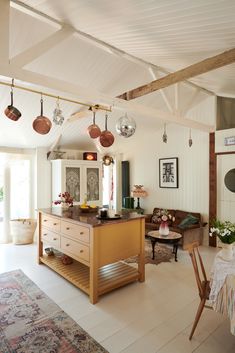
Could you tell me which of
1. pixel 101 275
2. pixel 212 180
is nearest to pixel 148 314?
pixel 101 275

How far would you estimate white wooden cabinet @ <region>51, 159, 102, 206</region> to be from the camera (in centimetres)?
543

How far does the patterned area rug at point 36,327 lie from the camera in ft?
6.71

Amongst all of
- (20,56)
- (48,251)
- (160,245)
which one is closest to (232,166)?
(160,245)

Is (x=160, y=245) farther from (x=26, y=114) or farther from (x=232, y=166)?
(x=26, y=114)

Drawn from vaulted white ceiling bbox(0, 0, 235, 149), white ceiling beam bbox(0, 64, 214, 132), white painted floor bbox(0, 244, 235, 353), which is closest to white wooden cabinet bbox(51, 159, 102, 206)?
vaulted white ceiling bbox(0, 0, 235, 149)

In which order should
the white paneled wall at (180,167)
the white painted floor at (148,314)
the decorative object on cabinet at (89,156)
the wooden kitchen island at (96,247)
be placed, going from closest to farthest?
the white painted floor at (148,314), the wooden kitchen island at (96,247), the white paneled wall at (180,167), the decorative object on cabinet at (89,156)

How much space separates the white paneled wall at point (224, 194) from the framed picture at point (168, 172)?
109 centimetres

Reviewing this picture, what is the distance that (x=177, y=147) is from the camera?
586cm

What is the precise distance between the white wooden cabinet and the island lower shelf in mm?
2135

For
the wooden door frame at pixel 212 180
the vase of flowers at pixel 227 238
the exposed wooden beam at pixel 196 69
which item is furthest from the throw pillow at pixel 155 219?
the vase of flowers at pixel 227 238

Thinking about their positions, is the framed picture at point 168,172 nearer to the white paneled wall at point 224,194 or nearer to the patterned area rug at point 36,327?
the white paneled wall at point 224,194

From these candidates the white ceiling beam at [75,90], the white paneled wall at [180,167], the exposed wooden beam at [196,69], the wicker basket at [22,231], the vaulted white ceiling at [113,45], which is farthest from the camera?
the white paneled wall at [180,167]

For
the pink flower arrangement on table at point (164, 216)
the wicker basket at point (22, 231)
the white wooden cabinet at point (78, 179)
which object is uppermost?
the white wooden cabinet at point (78, 179)

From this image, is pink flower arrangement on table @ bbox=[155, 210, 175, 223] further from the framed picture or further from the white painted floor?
the framed picture
